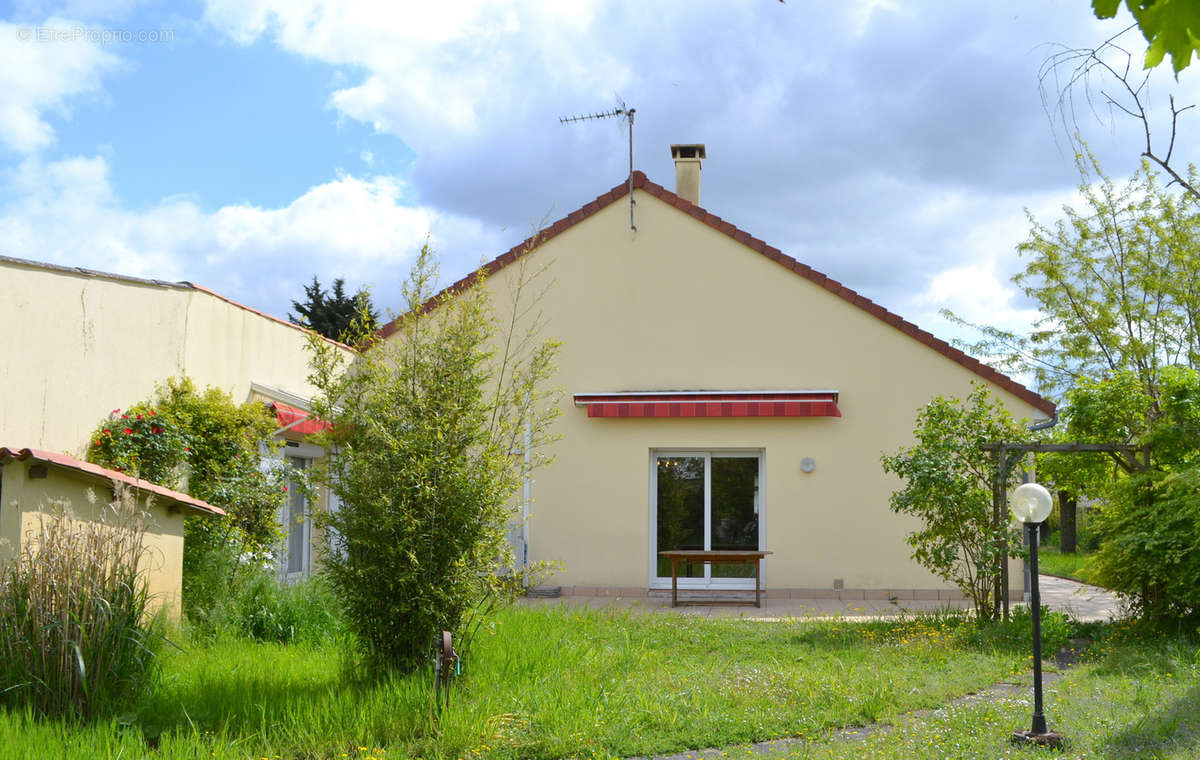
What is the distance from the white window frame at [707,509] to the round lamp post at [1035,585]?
30.2 feet

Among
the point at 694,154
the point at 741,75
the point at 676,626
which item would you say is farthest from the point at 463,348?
the point at 694,154

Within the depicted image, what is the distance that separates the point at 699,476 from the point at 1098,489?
7154 mm

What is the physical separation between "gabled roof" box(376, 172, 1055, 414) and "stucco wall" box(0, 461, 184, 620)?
273 inches

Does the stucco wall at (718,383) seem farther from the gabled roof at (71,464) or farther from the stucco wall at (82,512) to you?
the gabled roof at (71,464)

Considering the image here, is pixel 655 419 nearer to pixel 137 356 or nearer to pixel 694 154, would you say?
pixel 694 154

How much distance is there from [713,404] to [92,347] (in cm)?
1006

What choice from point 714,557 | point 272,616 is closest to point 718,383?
point 714,557

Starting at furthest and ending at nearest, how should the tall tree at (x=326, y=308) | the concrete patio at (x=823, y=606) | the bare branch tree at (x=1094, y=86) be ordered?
the tall tree at (x=326, y=308)
the concrete patio at (x=823, y=606)
the bare branch tree at (x=1094, y=86)

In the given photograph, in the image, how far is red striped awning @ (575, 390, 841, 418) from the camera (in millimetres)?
17641

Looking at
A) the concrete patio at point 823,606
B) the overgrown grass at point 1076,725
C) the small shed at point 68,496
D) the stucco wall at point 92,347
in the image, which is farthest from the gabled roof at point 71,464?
the concrete patio at point 823,606

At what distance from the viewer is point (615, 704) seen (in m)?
8.53

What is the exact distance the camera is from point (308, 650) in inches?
411

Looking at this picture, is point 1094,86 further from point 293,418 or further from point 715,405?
point 293,418

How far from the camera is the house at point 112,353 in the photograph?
12.3 metres
